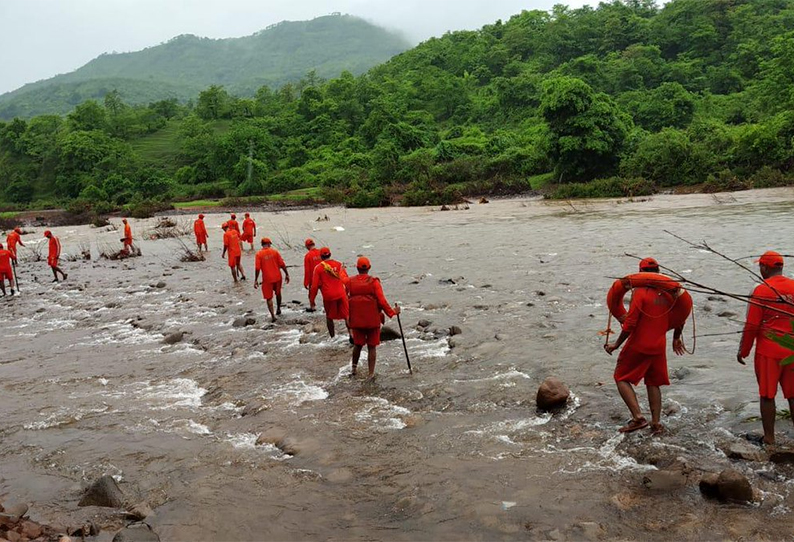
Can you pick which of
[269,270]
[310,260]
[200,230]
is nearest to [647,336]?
[310,260]

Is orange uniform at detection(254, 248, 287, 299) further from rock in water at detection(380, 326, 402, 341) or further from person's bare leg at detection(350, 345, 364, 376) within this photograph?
person's bare leg at detection(350, 345, 364, 376)

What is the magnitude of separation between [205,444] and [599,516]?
4.38 meters

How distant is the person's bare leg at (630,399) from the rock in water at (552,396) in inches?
35.6

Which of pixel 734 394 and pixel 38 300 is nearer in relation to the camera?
pixel 734 394

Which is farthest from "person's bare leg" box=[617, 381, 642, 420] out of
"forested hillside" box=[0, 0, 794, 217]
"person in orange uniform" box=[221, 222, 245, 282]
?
"forested hillside" box=[0, 0, 794, 217]

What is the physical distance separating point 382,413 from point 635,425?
2966 mm

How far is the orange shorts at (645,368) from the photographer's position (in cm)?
615

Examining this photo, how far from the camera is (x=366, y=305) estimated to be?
851 cm

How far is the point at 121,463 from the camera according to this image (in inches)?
258

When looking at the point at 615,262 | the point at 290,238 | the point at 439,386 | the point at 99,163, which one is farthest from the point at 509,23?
the point at 439,386

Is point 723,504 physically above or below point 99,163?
below

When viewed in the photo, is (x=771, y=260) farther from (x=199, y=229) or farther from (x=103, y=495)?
(x=199, y=229)

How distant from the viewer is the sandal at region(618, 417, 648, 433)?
620 centimetres

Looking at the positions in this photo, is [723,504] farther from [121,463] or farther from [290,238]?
[290,238]
